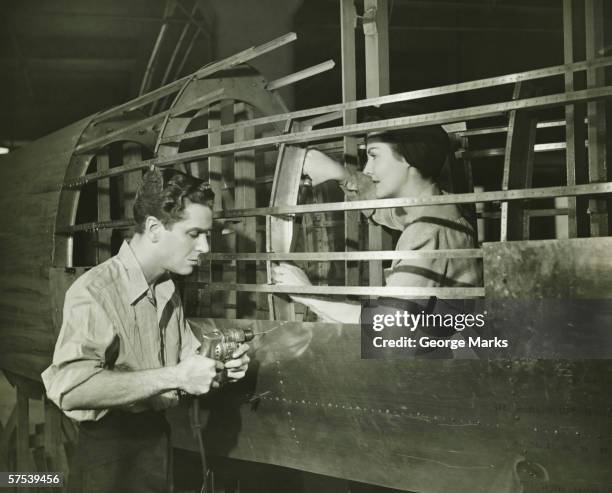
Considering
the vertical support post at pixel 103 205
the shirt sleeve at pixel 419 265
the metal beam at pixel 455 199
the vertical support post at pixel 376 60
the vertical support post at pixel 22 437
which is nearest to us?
the metal beam at pixel 455 199

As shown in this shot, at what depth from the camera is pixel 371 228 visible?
7.08 feet

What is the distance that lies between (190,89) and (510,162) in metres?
1.53

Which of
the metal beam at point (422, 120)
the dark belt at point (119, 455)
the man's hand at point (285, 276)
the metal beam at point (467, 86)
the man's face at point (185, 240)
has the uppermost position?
the metal beam at point (467, 86)

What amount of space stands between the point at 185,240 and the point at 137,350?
1.33 feet

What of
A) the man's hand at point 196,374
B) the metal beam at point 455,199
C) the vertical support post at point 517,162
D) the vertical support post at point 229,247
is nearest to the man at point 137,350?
the man's hand at point 196,374

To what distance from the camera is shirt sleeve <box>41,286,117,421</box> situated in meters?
1.69

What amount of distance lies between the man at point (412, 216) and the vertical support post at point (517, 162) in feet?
0.68

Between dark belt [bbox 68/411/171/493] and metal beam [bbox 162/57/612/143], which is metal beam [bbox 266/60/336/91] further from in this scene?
dark belt [bbox 68/411/171/493]

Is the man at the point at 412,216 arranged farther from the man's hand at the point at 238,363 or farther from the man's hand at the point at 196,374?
the man's hand at the point at 196,374

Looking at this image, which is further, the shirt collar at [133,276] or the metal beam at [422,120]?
the shirt collar at [133,276]

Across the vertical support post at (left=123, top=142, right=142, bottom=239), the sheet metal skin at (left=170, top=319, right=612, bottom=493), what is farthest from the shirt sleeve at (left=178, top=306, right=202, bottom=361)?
the vertical support post at (left=123, top=142, right=142, bottom=239)

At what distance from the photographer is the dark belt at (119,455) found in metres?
1.91

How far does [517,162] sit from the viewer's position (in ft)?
6.57

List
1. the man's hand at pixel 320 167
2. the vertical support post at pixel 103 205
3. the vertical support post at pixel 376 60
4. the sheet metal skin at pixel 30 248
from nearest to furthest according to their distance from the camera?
1. the vertical support post at pixel 376 60
2. the man's hand at pixel 320 167
3. the sheet metal skin at pixel 30 248
4. the vertical support post at pixel 103 205
